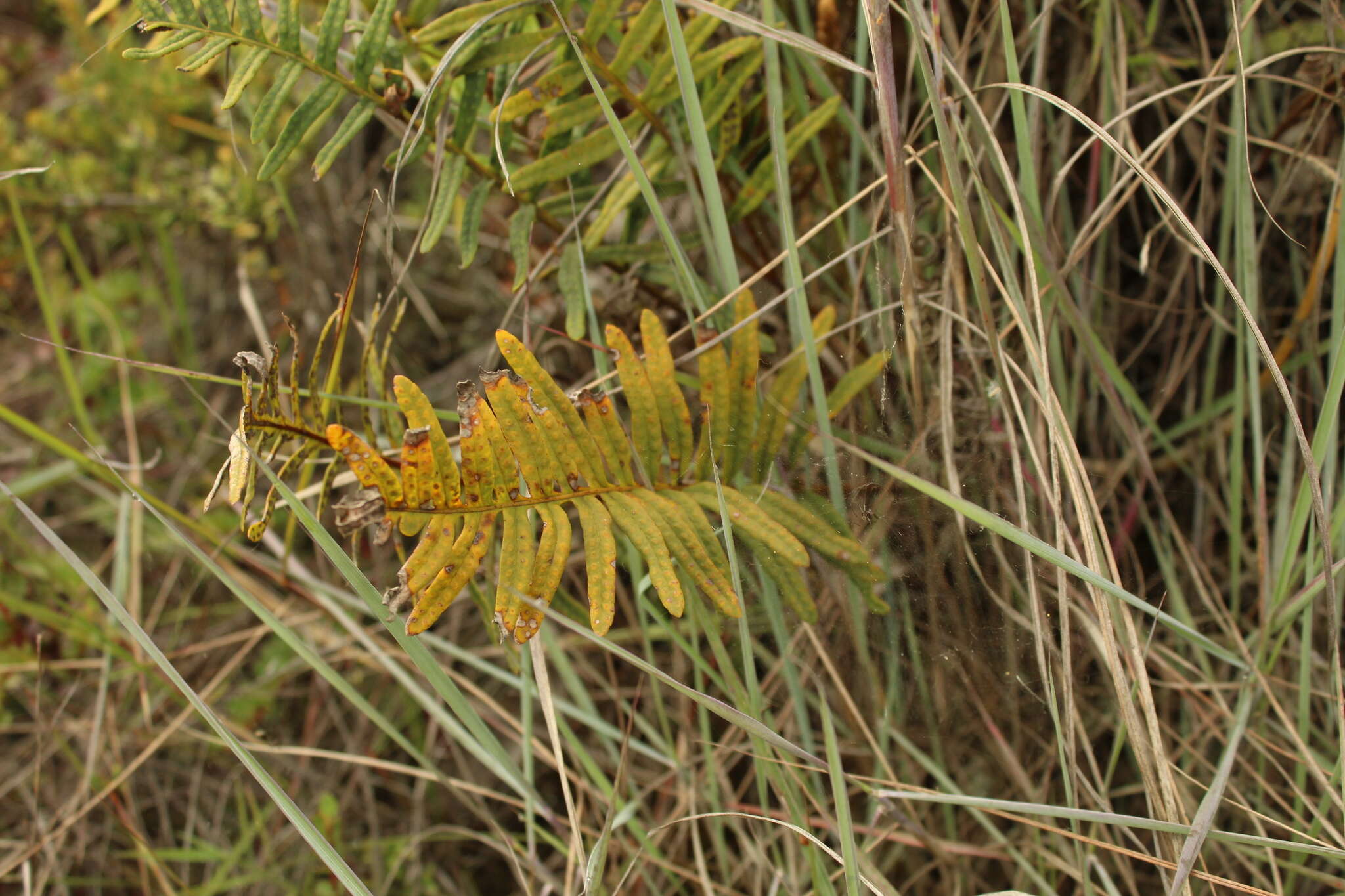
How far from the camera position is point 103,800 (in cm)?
161

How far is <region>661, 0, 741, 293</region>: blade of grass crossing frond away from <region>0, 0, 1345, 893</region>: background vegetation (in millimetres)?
12

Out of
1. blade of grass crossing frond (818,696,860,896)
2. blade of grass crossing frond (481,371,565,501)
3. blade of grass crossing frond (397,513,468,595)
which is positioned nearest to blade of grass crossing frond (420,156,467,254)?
blade of grass crossing frond (481,371,565,501)

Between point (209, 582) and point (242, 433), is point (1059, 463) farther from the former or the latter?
point (209, 582)

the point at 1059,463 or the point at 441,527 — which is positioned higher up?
the point at 441,527

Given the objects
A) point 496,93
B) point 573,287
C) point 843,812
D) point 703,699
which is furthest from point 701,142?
point 843,812

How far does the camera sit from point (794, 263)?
99cm

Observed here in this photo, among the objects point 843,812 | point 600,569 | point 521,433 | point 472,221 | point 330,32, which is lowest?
point 843,812

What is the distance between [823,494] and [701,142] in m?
0.41

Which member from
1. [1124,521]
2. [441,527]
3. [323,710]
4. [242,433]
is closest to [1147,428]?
[1124,521]

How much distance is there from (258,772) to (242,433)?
13.9 inches

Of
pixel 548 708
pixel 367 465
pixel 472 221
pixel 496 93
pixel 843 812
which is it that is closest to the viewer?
pixel 367 465

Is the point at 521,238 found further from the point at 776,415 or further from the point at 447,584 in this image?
the point at 447,584

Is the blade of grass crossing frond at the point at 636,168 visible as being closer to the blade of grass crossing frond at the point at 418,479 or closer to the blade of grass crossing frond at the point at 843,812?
the blade of grass crossing frond at the point at 418,479

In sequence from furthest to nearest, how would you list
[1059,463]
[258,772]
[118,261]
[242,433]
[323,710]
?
1. [118,261]
2. [323,710]
3. [1059,463]
4. [258,772]
5. [242,433]
